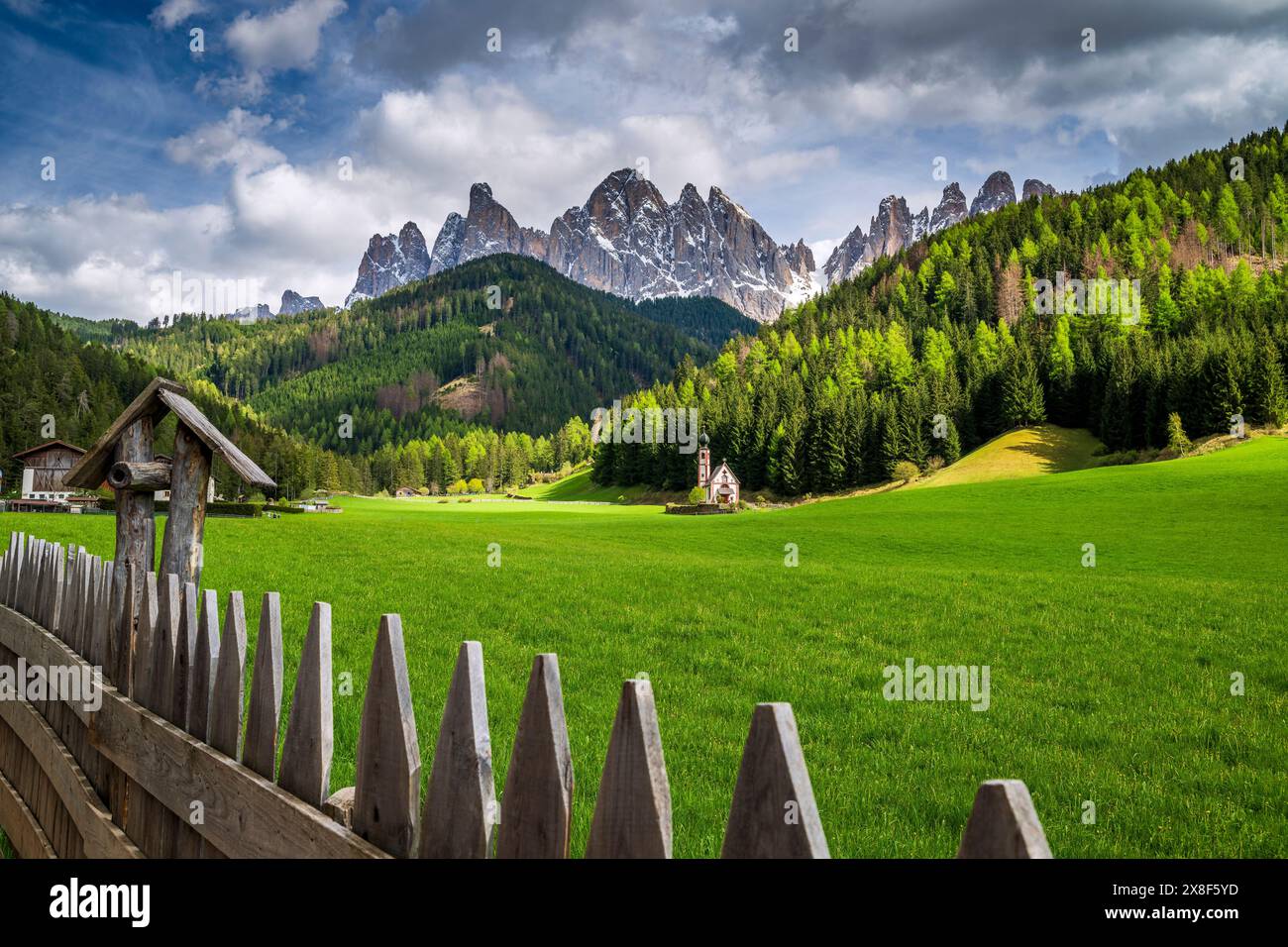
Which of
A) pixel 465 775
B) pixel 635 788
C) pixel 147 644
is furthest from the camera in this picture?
pixel 147 644

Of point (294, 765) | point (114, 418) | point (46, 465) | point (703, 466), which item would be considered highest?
point (114, 418)

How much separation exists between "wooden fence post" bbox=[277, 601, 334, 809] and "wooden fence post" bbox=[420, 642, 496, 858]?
2.34 ft

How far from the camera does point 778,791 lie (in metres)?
1.62

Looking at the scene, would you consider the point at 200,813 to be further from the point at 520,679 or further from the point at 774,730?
the point at 520,679

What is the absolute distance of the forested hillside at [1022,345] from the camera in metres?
86.1

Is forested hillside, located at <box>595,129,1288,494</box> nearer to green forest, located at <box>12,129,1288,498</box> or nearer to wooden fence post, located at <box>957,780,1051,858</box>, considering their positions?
green forest, located at <box>12,129,1288,498</box>

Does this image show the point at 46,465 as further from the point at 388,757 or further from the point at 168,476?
the point at 388,757

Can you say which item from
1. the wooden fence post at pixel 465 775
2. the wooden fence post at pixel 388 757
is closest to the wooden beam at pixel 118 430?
the wooden fence post at pixel 388 757

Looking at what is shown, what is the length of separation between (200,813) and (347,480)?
18172cm

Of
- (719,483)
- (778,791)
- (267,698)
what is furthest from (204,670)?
→ (719,483)

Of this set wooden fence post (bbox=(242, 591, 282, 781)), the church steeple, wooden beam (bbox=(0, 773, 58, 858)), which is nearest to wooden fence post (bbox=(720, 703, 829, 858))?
wooden fence post (bbox=(242, 591, 282, 781))

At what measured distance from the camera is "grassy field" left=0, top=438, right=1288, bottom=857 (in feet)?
18.8

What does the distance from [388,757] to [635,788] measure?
110 centimetres
